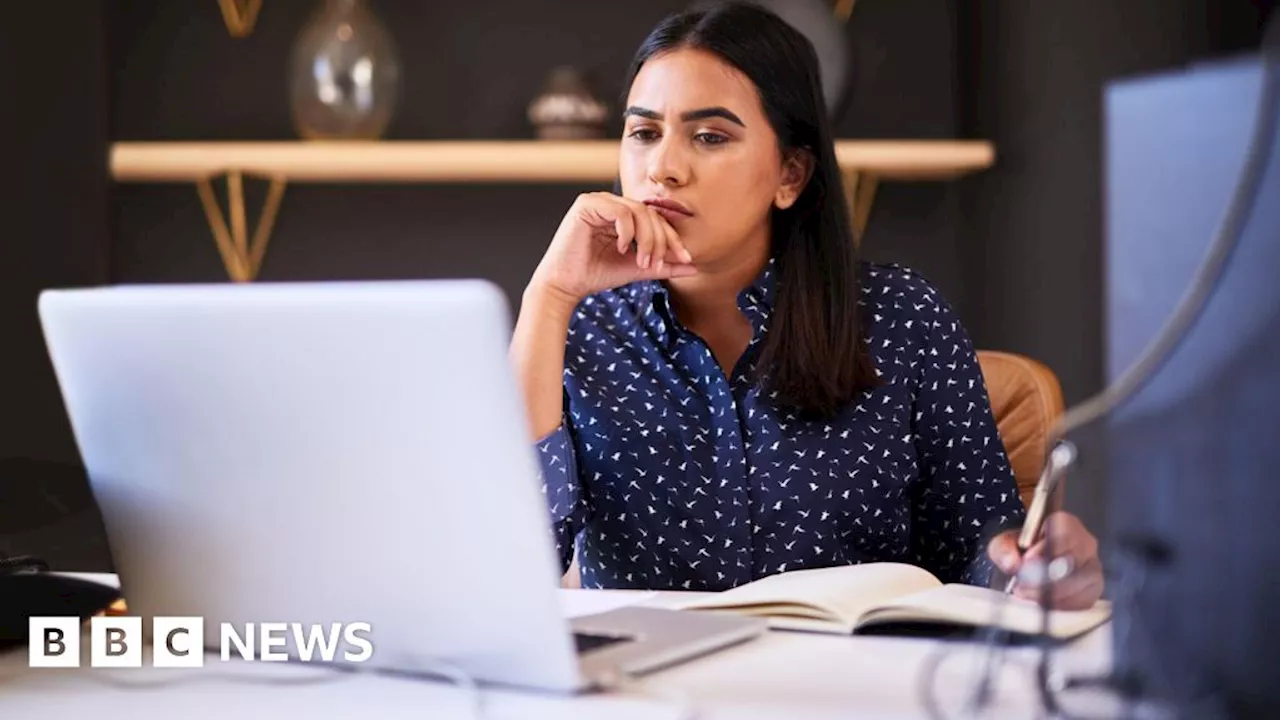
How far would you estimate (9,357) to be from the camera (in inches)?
→ 77.1

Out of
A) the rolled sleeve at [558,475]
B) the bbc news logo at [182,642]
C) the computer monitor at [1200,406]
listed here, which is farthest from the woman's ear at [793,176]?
the computer monitor at [1200,406]

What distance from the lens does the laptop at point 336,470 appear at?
0.78m

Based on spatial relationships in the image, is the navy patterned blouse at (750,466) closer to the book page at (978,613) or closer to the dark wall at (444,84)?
the book page at (978,613)

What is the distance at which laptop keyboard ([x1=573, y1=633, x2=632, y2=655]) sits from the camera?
3.03 ft

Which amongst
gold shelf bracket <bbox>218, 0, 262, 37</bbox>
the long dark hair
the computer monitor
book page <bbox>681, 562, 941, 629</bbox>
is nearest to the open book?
book page <bbox>681, 562, 941, 629</bbox>

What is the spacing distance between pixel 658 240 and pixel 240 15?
1.56m

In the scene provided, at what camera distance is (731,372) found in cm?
163

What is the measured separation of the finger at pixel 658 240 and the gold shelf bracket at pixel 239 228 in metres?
1.35

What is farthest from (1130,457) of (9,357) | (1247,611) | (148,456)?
(9,357)

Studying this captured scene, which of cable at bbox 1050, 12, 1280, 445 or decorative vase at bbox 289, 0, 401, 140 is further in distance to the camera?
decorative vase at bbox 289, 0, 401, 140

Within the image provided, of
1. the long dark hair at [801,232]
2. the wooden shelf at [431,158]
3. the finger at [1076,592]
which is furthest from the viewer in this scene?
the wooden shelf at [431,158]

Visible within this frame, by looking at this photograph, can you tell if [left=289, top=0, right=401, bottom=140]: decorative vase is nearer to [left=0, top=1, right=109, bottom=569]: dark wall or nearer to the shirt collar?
[left=0, top=1, right=109, bottom=569]: dark wall

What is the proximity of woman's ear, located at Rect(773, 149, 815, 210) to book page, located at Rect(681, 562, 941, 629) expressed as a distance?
644 mm

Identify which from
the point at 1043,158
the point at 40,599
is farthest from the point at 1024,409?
the point at 40,599
